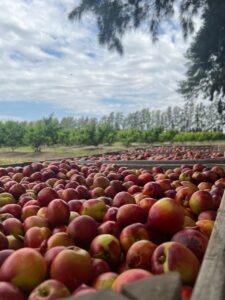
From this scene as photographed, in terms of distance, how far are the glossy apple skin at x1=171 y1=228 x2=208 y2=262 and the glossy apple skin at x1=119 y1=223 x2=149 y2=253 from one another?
0.14 meters

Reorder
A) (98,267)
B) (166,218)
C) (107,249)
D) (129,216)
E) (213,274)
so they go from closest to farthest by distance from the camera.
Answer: (213,274), (98,267), (107,249), (166,218), (129,216)

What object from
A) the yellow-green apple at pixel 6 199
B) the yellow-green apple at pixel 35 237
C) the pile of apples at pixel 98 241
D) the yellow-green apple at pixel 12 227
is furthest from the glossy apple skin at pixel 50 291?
the yellow-green apple at pixel 6 199

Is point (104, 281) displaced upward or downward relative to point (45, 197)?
downward

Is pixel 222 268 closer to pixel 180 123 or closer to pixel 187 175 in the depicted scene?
pixel 187 175

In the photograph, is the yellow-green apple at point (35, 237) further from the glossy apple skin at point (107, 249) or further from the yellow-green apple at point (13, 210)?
the yellow-green apple at point (13, 210)

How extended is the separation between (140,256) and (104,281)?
0.21m

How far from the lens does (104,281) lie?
3.88ft

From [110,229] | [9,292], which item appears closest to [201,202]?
[110,229]

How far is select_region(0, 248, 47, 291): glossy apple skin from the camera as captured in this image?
1.20 meters

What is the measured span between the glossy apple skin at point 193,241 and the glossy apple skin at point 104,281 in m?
0.33

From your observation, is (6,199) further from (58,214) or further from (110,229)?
(110,229)

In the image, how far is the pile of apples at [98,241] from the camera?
1188mm

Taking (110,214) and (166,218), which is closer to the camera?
(166,218)

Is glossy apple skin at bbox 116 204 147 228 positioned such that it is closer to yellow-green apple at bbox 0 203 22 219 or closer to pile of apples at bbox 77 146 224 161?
yellow-green apple at bbox 0 203 22 219
